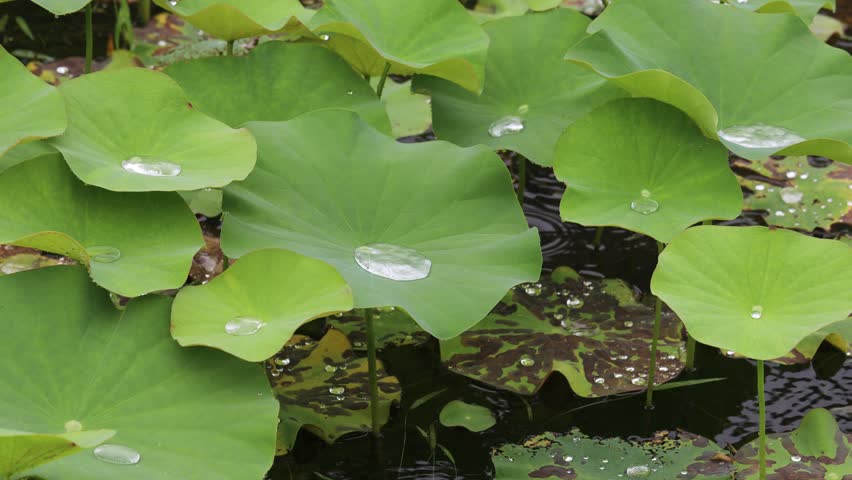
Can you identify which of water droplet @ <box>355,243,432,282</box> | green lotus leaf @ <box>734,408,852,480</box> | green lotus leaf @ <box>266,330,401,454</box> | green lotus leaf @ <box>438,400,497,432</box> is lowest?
green lotus leaf @ <box>438,400,497,432</box>

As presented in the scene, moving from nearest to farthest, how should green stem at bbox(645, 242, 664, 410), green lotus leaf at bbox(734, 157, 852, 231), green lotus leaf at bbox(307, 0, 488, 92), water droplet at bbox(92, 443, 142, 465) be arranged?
water droplet at bbox(92, 443, 142, 465), green stem at bbox(645, 242, 664, 410), green lotus leaf at bbox(307, 0, 488, 92), green lotus leaf at bbox(734, 157, 852, 231)

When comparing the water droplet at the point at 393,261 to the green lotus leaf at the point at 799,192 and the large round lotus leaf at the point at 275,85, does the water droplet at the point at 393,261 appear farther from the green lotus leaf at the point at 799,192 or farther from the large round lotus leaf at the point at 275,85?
the green lotus leaf at the point at 799,192

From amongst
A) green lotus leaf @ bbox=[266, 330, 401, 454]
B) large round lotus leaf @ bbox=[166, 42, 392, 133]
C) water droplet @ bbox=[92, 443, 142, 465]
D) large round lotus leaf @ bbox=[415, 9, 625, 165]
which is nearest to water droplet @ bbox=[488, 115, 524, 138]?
large round lotus leaf @ bbox=[415, 9, 625, 165]

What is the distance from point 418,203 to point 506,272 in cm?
18

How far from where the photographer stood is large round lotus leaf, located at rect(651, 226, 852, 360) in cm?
126

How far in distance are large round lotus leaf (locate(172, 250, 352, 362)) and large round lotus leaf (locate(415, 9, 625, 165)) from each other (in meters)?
0.51

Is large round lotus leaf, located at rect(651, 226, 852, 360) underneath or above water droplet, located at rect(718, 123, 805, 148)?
underneath

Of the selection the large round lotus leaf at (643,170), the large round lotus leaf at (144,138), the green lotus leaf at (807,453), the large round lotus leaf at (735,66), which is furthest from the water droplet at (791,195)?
the large round lotus leaf at (144,138)

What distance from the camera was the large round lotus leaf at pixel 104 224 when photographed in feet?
4.34

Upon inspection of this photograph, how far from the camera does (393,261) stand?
4.60 ft

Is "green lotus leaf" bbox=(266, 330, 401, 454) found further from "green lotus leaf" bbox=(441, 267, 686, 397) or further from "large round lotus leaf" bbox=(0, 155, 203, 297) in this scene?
"large round lotus leaf" bbox=(0, 155, 203, 297)

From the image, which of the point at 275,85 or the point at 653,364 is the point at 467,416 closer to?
the point at 653,364

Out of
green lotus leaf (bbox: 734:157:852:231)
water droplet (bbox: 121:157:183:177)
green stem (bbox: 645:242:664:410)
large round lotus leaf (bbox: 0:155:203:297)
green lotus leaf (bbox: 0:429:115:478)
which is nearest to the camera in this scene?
green lotus leaf (bbox: 0:429:115:478)

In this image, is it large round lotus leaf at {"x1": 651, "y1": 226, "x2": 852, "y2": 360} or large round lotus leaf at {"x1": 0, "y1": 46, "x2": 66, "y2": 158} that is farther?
large round lotus leaf at {"x1": 0, "y1": 46, "x2": 66, "y2": 158}
